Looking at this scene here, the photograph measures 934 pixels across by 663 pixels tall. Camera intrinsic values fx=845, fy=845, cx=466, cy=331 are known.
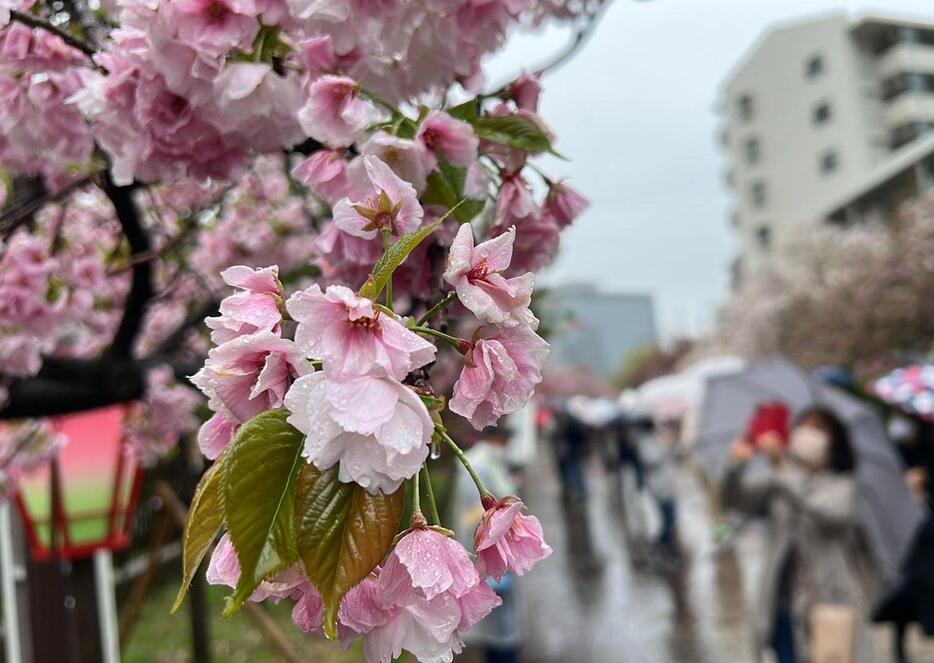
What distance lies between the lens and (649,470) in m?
10.3

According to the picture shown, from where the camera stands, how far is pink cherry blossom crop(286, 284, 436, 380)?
741mm

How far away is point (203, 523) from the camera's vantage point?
0.80m

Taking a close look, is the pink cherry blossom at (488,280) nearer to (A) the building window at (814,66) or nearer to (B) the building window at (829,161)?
(B) the building window at (829,161)

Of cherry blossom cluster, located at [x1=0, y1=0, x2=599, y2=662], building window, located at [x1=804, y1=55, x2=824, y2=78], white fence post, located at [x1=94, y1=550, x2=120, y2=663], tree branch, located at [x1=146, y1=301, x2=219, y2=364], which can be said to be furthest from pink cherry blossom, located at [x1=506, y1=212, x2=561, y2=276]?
building window, located at [x1=804, y1=55, x2=824, y2=78]

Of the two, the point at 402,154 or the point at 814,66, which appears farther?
the point at 814,66

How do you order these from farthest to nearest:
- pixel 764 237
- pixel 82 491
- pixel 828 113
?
pixel 764 237, pixel 828 113, pixel 82 491

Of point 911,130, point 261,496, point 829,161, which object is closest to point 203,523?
point 261,496

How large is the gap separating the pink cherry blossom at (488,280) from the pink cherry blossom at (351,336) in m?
0.10

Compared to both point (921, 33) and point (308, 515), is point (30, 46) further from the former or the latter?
point (921, 33)

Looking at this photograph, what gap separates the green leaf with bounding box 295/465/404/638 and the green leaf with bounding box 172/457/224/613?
83mm

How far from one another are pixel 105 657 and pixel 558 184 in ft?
12.0

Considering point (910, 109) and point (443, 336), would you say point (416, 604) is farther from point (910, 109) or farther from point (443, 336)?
point (910, 109)

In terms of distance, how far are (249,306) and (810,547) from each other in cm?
470

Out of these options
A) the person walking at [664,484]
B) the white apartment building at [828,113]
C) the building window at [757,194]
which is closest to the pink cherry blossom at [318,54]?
the person walking at [664,484]
